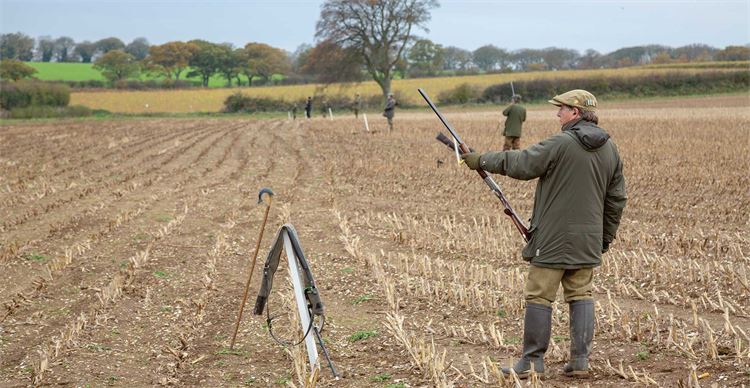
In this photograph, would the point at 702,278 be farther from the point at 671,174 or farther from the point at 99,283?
the point at 671,174

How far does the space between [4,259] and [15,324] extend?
2.92 metres

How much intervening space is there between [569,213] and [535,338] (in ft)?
3.07

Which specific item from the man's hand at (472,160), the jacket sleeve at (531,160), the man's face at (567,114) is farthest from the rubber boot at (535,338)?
the man's face at (567,114)

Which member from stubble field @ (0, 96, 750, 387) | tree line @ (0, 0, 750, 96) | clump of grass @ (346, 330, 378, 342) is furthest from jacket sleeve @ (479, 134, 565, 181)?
tree line @ (0, 0, 750, 96)

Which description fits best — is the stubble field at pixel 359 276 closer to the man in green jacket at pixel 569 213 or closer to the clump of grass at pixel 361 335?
the clump of grass at pixel 361 335

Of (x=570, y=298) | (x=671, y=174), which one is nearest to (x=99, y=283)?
(x=570, y=298)

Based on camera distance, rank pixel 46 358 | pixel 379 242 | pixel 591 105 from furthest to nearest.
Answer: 1. pixel 379 242
2. pixel 46 358
3. pixel 591 105

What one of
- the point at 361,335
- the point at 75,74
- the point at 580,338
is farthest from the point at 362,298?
the point at 75,74

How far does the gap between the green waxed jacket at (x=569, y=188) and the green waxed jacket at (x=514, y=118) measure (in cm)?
1402

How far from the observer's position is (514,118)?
65.1 ft

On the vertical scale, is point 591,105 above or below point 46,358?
above

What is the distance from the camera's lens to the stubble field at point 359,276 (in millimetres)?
6598

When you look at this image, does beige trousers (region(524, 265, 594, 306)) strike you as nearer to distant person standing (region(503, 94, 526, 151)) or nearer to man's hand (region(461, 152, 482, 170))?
→ man's hand (region(461, 152, 482, 170))

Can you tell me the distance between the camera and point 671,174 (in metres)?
17.4
